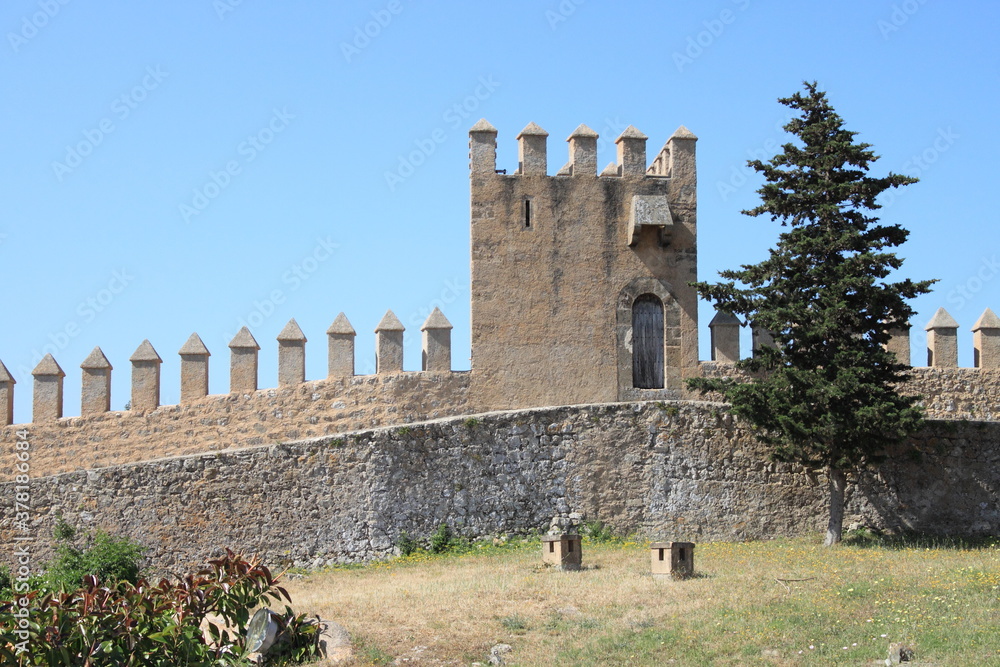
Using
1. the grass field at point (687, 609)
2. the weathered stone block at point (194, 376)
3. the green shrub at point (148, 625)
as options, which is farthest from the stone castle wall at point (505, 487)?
the green shrub at point (148, 625)

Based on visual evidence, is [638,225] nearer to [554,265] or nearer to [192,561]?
[554,265]

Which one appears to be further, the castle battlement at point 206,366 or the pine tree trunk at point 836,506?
the castle battlement at point 206,366

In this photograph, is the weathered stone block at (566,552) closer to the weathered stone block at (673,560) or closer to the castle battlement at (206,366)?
the weathered stone block at (673,560)

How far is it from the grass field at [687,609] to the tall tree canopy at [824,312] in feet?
5.87

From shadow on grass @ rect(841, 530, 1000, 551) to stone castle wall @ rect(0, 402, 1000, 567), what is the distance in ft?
1.00

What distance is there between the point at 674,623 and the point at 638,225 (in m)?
10.7

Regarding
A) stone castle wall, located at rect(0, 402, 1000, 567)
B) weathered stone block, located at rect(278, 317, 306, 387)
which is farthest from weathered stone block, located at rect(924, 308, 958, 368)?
weathered stone block, located at rect(278, 317, 306, 387)

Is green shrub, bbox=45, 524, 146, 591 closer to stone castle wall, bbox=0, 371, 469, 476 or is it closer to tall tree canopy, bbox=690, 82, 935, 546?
stone castle wall, bbox=0, 371, 469, 476

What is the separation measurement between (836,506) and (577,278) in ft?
21.8

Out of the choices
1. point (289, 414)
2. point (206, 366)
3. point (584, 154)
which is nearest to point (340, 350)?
point (289, 414)

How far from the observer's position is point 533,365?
22.9 m

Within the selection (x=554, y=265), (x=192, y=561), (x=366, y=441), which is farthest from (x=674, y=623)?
(x=554, y=265)

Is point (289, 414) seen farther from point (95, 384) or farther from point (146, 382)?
point (95, 384)

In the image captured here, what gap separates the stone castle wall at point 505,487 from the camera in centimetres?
1955
